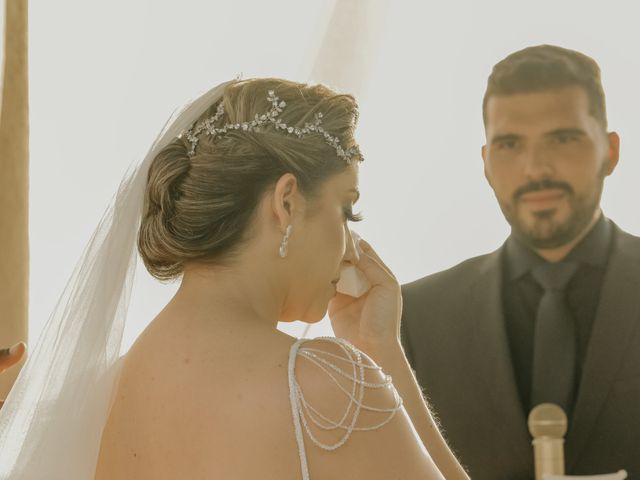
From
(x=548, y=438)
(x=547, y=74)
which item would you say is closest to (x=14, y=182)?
(x=547, y=74)

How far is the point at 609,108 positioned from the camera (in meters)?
2.24

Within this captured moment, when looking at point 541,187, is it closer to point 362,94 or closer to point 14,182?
point 362,94

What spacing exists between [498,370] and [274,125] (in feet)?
3.51

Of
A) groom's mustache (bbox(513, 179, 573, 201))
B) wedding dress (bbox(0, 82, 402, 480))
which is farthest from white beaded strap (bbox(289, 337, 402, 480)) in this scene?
groom's mustache (bbox(513, 179, 573, 201))

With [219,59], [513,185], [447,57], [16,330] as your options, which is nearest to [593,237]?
[513,185]

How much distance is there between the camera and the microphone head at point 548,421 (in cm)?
218

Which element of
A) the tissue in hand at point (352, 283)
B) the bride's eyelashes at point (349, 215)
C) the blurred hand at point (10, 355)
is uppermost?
the bride's eyelashes at point (349, 215)

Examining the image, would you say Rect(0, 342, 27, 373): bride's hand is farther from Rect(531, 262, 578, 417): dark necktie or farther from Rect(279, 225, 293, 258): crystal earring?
Rect(531, 262, 578, 417): dark necktie

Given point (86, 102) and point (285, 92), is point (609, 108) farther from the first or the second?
point (86, 102)

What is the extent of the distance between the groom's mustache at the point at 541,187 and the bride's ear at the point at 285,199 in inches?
40.6

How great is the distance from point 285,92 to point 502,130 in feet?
3.28

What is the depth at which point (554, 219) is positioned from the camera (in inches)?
89.4

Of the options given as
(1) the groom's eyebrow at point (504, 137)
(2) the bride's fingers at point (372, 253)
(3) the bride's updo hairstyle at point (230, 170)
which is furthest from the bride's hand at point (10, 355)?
(1) the groom's eyebrow at point (504, 137)

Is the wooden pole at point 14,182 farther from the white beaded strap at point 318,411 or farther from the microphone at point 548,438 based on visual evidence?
the white beaded strap at point 318,411
